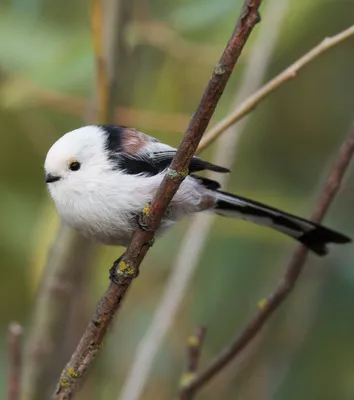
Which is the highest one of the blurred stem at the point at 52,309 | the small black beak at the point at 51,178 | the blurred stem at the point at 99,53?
the blurred stem at the point at 99,53

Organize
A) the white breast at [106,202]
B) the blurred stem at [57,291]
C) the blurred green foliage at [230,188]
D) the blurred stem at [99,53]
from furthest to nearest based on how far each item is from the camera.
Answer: the blurred green foliage at [230,188] < the blurred stem at [57,291] < the blurred stem at [99,53] < the white breast at [106,202]

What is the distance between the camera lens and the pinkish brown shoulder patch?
146 centimetres

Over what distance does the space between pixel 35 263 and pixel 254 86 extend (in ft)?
2.30

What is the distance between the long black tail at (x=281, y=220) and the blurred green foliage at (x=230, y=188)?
10.8 inches

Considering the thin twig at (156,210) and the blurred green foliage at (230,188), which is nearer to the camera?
the thin twig at (156,210)

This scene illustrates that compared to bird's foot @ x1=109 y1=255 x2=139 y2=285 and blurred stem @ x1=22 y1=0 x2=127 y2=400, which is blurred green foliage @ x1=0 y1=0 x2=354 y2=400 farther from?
bird's foot @ x1=109 y1=255 x2=139 y2=285

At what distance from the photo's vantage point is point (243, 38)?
0.90 metres

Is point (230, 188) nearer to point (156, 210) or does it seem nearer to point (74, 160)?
point (74, 160)

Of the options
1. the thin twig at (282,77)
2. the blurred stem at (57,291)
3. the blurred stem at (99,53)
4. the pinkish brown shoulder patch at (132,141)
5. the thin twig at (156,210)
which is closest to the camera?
the thin twig at (156,210)

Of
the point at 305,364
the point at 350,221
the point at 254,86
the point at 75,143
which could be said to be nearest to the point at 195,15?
the point at 254,86

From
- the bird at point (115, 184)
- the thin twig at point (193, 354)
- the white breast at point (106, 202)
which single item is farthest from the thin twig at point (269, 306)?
the white breast at point (106, 202)

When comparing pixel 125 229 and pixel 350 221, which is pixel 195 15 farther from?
pixel 350 221

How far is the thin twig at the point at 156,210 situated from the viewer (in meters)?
0.91

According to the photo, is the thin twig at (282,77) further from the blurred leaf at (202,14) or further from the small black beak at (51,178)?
the blurred leaf at (202,14)
